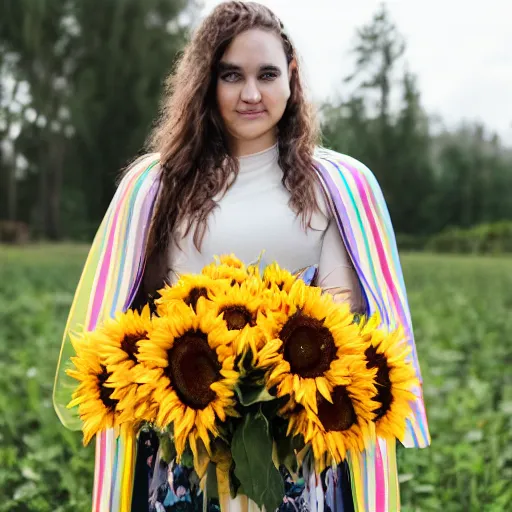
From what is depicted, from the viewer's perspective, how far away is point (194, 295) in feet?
5.24

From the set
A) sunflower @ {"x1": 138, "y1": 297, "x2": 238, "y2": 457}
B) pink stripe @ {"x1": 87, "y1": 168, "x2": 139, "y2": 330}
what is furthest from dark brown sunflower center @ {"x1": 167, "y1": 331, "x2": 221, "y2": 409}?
pink stripe @ {"x1": 87, "y1": 168, "x2": 139, "y2": 330}

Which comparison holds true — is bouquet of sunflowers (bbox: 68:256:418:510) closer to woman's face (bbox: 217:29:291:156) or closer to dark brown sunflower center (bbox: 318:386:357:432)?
dark brown sunflower center (bbox: 318:386:357:432)

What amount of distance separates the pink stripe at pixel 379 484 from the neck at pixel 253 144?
0.77 metres

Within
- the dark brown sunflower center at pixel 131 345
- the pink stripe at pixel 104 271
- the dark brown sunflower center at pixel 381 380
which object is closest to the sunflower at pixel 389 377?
the dark brown sunflower center at pixel 381 380

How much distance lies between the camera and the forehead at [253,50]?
195 centimetres

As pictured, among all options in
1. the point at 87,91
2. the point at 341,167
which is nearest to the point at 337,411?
the point at 341,167

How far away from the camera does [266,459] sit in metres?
1.55

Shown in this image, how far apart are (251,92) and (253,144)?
17cm

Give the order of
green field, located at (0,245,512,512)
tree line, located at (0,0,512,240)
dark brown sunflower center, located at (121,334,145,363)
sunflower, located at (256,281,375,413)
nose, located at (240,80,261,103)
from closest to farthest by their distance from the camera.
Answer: sunflower, located at (256,281,375,413) → dark brown sunflower center, located at (121,334,145,363) → nose, located at (240,80,261,103) → green field, located at (0,245,512,512) → tree line, located at (0,0,512,240)

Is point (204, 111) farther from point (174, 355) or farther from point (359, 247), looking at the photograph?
point (174, 355)

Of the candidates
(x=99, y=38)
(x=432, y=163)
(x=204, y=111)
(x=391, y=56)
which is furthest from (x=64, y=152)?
(x=204, y=111)

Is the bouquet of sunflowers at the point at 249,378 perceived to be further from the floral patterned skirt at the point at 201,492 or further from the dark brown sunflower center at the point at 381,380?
the floral patterned skirt at the point at 201,492

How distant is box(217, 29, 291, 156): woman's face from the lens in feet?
6.41

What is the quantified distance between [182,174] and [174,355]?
677 mm
